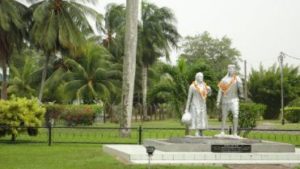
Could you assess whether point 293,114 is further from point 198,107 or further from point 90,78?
point 198,107

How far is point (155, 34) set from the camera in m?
49.6

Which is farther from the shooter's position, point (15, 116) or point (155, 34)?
point (155, 34)

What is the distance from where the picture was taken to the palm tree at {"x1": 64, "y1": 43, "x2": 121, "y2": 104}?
4212 cm

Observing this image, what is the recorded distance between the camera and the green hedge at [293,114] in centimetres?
4359

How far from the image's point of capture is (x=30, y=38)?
113 feet

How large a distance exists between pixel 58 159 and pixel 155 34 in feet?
116

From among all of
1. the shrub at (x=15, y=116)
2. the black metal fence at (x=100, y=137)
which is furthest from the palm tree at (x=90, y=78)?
the shrub at (x=15, y=116)

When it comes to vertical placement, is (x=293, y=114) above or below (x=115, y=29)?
below

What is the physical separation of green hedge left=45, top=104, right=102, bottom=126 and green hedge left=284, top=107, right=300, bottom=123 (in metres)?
17.4

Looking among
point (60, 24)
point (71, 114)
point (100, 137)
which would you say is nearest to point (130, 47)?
point (100, 137)

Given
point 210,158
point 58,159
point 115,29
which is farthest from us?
point 115,29

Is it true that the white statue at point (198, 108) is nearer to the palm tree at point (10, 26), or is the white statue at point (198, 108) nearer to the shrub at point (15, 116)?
the shrub at point (15, 116)

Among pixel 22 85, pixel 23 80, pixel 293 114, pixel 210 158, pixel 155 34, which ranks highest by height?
pixel 155 34

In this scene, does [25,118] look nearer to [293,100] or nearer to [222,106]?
[222,106]
